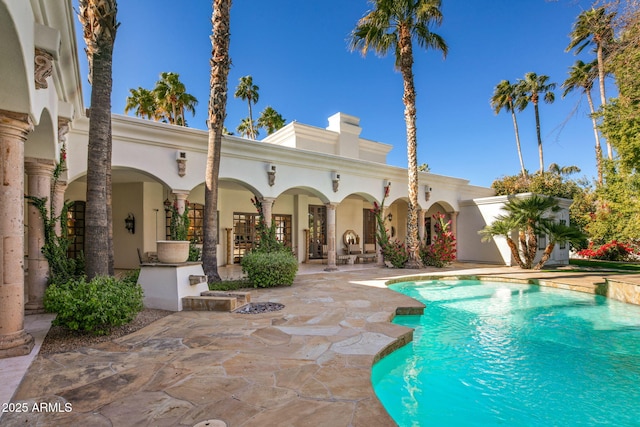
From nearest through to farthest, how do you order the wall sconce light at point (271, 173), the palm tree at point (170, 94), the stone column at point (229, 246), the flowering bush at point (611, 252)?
the wall sconce light at point (271, 173)
the stone column at point (229, 246)
the flowering bush at point (611, 252)
the palm tree at point (170, 94)

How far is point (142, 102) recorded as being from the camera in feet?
80.1

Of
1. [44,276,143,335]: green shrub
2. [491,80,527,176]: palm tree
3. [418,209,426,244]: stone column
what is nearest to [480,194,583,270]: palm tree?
[418,209,426,244]: stone column

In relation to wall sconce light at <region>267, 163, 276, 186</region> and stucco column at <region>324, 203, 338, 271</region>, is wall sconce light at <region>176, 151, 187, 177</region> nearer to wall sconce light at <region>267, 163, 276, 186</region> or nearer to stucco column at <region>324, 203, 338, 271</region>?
wall sconce light at <region>267, 163, 276, 186</region>

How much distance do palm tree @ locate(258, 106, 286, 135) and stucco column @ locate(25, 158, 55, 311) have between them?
→ 86.9 ft

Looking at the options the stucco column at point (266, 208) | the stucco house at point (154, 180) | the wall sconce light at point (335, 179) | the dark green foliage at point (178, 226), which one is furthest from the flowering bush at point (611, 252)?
the dark green foliage at point (178, 226)

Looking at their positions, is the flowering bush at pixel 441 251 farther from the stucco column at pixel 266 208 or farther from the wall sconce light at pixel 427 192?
the stucco column at pixel 266 208

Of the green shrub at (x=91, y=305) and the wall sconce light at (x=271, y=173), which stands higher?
the wall sconce light at (x=271, y=173)

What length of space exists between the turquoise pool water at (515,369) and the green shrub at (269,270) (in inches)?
148

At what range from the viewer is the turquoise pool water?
3557 millimetres

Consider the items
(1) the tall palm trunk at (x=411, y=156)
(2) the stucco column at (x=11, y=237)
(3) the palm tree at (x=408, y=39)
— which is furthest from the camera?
(1) the tall palm trunk at (x=411, y=156)

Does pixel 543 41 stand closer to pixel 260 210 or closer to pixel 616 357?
pixel 616 357

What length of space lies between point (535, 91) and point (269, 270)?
3053cm

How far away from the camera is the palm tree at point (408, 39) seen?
1297 centimetres

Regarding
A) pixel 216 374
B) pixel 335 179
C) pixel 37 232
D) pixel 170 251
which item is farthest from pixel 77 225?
pixel 216 374
